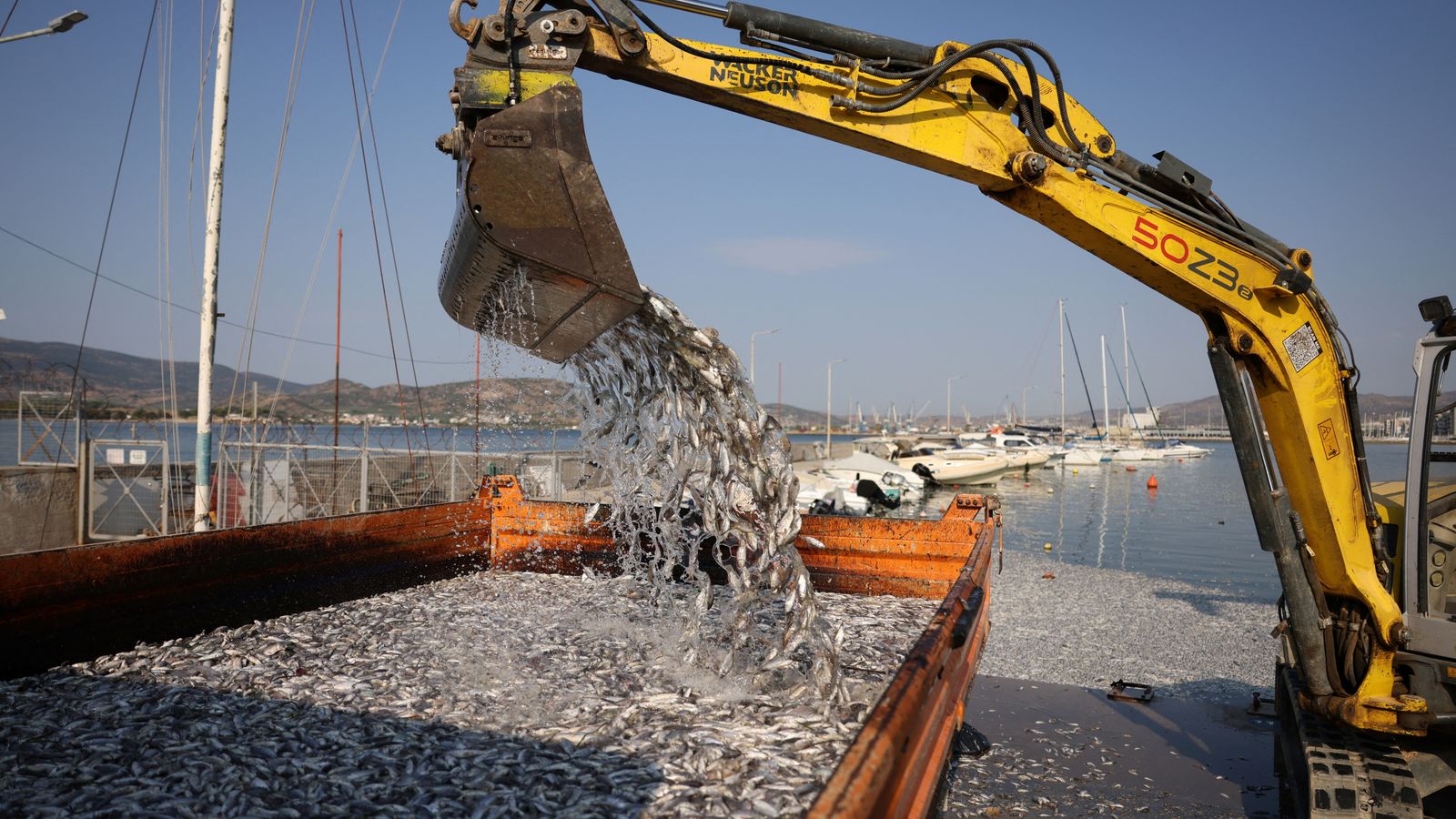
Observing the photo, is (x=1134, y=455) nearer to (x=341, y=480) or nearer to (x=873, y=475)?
(x=873, y=475)

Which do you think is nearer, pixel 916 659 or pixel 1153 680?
pixel 916 659

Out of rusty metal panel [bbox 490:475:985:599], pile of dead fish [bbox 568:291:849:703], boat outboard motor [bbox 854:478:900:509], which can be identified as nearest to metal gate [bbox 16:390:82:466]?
rusty metal panel [bbox 490:475:985:599]

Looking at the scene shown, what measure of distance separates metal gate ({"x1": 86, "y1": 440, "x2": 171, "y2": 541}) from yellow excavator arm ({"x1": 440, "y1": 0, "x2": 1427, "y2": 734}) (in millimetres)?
11068

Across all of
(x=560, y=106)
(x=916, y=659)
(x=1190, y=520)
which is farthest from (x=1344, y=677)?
(x=1190, y=520)

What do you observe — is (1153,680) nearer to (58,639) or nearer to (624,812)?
(624,812)

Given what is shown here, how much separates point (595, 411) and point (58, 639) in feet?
10.9

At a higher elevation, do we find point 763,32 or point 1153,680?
point 763,32

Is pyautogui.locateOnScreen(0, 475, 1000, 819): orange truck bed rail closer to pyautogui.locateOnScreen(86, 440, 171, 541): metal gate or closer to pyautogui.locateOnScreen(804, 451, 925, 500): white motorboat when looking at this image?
pyautogui.locateOnScreen(86, 440, 171, 541): metal gate

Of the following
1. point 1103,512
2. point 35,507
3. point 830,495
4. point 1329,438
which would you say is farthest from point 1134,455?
point 35,507

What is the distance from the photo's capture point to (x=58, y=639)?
4789mm

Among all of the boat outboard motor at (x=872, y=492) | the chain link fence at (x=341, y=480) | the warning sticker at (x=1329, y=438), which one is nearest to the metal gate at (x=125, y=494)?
the chain link fence at (x=341, y=480)

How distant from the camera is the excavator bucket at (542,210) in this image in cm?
375

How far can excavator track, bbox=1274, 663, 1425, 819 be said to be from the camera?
4.34 meters

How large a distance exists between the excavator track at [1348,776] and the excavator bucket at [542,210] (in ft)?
14.3
